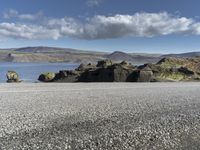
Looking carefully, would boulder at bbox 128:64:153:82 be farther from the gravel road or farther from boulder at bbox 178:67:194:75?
the gravel road

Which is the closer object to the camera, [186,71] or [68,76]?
[186,71]

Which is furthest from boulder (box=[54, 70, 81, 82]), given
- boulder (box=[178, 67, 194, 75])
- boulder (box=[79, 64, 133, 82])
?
boulder (box=[178, 67, 194, 75])

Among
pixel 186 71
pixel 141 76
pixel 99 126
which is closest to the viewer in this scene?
pixel 99 126

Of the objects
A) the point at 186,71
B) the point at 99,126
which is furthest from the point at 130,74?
the point at 99,126

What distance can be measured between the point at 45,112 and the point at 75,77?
115ft

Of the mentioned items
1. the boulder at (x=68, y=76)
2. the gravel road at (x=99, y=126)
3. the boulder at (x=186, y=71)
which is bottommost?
the boulder at (x=68, y=76)

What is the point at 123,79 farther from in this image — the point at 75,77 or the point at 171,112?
the point at 171,112

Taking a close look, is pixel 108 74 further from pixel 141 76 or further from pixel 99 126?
pixel 99 126

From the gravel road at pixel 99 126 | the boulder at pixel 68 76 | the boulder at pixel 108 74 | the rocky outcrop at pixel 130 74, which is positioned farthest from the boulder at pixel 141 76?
the gravel road at pixel 99 126

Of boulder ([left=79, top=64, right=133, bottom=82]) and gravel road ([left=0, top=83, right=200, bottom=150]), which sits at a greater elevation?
gravel road ([left=0, top=83, right=200, bottom=150])

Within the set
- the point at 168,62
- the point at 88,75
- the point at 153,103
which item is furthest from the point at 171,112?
the point at 168,62

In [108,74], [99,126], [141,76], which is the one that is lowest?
[141,76]

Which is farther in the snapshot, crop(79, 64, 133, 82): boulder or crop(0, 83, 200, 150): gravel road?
crop(79, 64, 133, 82): boulder

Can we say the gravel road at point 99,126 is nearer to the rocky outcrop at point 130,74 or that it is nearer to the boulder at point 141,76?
the boulder at point 141,76
